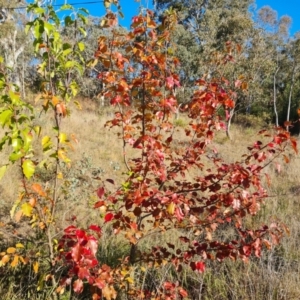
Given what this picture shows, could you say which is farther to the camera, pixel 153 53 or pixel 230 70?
pixel 230 70

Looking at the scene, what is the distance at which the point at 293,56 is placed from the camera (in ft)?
66.5

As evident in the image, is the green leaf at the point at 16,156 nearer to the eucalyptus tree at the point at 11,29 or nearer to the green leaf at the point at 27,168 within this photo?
the green leaf at the point at 27,168

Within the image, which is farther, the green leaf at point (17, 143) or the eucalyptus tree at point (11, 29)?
the eucalyptus tree at point (11, 29)

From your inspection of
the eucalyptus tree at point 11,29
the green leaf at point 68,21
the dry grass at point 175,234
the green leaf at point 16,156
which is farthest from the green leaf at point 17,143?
the eucalyptus tree at point 11,29

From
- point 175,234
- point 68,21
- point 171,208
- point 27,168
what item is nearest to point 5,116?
point 27,168

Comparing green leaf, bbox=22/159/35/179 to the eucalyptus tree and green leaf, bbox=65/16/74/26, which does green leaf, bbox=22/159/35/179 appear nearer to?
green leaf, bbox=65/16/74/26

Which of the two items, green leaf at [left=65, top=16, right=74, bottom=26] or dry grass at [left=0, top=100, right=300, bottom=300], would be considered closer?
→ green leaf at [left=65, top=16, right=74, bottom=26]

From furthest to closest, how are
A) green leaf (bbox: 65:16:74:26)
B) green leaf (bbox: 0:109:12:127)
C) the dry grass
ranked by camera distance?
1. the dry grass
2. green leaf (bbox: 65:16:74:26)
3. green leaf (bbox: 0:109:12:127)

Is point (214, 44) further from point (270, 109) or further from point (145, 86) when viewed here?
point (145, 86)


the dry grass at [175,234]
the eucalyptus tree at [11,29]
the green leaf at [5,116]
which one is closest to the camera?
the green leaf at [5,116]

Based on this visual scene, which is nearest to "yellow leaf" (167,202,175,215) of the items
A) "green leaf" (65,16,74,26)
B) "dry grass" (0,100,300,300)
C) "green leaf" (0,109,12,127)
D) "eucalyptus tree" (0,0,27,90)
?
"dry grass" (0,100,300,300)

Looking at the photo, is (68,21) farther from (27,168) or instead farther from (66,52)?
(27,168)

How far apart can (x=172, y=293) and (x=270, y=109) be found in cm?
2334

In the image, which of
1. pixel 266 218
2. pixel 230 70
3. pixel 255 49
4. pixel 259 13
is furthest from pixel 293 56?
pixel 266 218
